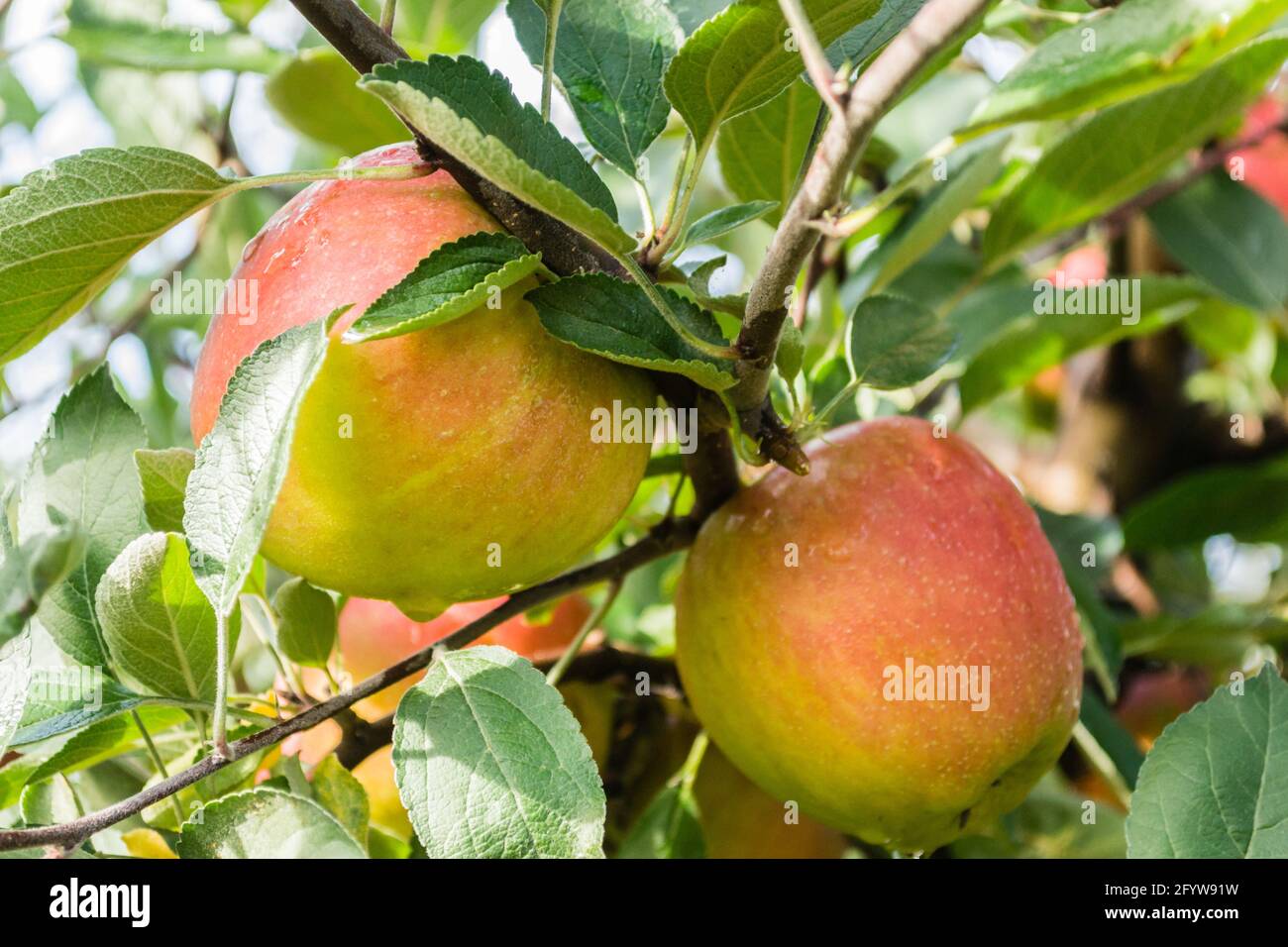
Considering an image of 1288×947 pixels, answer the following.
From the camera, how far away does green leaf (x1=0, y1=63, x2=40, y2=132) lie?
1.44m

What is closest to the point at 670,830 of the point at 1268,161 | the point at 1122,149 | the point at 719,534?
the point at 719,534

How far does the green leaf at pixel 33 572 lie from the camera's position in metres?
0.37

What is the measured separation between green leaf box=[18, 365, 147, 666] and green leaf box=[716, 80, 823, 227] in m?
0.39

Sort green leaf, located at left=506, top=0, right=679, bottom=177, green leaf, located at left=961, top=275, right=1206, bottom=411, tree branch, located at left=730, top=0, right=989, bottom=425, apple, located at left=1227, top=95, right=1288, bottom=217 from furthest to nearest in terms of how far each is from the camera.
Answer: apple, located at left=1227, top=95, right=1288, bottom=217
green leaf, located at left=961, top=275, right=1206, bottom=411
green leaf, located at left=506, top=0, right=679, bottom=177
tree branch, located at left=730, top=0, right=989, bottom=425

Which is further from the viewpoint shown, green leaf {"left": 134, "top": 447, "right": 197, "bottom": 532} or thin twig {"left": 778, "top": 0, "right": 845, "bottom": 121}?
green leaf {"left": 134, "top": 447, "right": 197, "bottom": 532}

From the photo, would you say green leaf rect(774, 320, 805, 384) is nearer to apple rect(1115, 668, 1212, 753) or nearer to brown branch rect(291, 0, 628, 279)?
brown branch rect(291, 0, 628, 279)

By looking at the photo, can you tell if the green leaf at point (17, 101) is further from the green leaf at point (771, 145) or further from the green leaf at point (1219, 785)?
the green leaf at point (1219, 785)

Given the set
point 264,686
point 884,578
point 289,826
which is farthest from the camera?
point 264,686

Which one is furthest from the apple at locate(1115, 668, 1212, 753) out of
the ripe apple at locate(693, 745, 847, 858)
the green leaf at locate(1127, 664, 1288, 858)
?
the green leaf at locate(1127, 664, 1288, 858)
